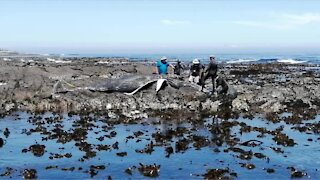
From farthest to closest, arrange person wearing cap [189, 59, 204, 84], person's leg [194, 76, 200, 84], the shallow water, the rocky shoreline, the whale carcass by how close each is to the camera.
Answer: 1. person's leg [194, 76, 200, 84]
2. person wearing cap [189, 59, 204, 84]
3. the whale carcass
4. the rocky shoreline
5. the shallow water

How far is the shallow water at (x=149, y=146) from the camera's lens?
1190 centimetres

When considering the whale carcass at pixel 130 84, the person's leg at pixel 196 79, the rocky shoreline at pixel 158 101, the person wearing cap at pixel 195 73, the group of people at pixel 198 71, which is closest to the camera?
the rocky shoreline at pixel 158 101

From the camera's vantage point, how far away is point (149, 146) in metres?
14.5

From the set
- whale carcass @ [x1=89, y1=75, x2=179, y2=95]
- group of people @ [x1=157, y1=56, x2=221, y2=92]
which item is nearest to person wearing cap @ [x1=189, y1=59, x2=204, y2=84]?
group of people @ [x1=157, y1=56, x2=221, y2=92]

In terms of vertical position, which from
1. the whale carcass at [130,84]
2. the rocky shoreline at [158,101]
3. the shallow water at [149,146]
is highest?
the whale carcass at [130,84]

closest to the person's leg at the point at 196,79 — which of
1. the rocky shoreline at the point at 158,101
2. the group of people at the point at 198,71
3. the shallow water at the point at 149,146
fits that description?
the group of people at the point at 198,71

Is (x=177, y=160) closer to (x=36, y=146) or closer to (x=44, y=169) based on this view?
(x=44, y=169)

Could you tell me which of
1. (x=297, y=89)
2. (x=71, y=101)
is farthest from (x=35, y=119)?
(x=297, y=89)

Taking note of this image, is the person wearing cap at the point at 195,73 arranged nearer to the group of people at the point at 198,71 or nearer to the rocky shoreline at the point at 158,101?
the group of people at the point at 198,71

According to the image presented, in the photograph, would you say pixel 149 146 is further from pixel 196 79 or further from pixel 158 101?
pixel 196 79

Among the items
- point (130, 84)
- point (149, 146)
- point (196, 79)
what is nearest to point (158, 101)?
point (130, 84)

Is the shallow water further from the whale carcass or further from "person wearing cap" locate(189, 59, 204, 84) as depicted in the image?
"person wearing cap" locate(189, 59, 204, 84)

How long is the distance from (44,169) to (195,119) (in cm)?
839

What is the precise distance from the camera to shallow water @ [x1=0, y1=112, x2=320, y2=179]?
468 inches
